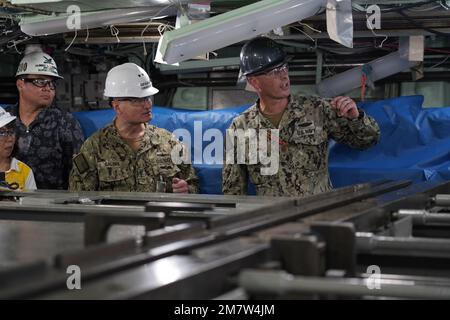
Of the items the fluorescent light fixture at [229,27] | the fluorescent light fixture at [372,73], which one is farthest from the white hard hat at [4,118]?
the fluorescent light fixture at [372,73]

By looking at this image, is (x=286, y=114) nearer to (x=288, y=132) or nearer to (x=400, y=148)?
(x=288, y=132)

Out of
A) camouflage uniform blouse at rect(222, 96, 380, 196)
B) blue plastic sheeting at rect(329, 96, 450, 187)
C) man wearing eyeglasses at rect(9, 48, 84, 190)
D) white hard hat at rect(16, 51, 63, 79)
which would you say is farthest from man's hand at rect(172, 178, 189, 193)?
white hard hat at rect(16, 51, 63, 79)

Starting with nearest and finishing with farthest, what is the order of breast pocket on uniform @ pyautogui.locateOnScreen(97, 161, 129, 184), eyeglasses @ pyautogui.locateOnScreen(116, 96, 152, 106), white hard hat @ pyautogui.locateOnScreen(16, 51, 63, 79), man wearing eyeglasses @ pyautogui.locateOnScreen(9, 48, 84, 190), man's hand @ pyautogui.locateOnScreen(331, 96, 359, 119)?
man's hand @ pyautogui.locateOnScreen(331, 96, 359, 119) → breast pocket on uniform @ pyautogui.locateOnScreen(97, 161, 129, 184) → eyeglasses @ pyautogui.locateOnScreen(116, 96, 152, 106) → man wearing eyeglasses @ pyautogui.locateOnScreen(9, 48, 84, 190) → white hard hat @ pyautogui.locateOnScreen(16, 51, 63, 79)

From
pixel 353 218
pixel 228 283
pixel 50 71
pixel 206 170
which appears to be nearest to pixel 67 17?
pixel 50 71

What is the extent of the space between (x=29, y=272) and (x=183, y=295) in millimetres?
240

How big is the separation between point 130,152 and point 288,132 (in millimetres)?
911

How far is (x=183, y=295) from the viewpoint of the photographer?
0.83 meters

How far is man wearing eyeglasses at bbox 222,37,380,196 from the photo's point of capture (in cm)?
333

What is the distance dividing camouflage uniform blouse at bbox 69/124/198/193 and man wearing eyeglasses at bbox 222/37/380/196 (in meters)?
0.38

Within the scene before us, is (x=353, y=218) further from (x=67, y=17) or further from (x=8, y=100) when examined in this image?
(x=8, y=100)

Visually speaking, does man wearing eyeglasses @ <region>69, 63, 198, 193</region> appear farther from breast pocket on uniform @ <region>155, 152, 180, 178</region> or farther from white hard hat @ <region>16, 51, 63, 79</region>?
white hard hat @ <region>16, 51, 63, 79</region>

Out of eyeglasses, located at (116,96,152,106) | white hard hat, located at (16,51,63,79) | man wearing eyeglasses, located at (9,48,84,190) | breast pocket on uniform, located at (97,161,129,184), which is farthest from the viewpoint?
white hard hat, located at (16,51,63,79)

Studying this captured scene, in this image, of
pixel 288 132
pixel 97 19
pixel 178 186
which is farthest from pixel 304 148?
pixel 97 19

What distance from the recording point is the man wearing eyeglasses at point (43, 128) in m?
3.97
